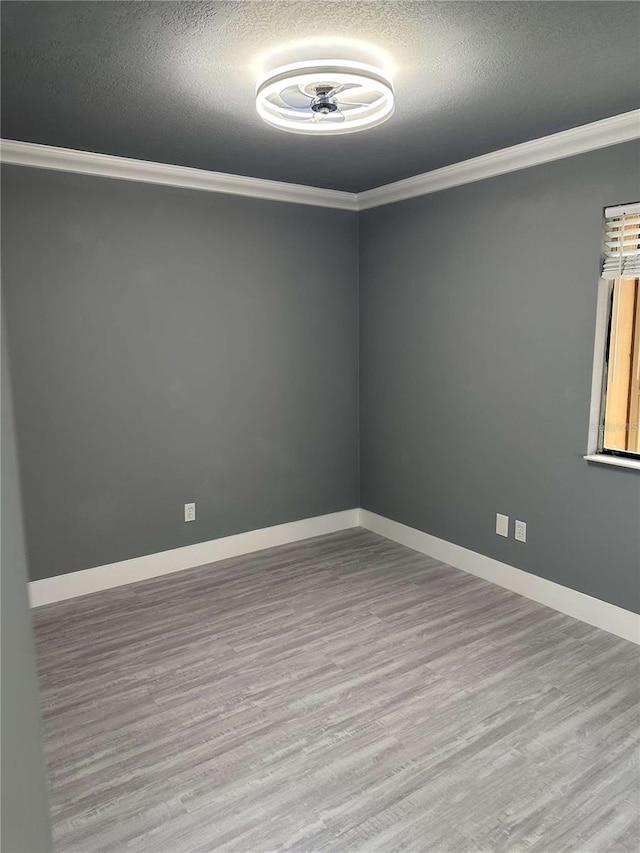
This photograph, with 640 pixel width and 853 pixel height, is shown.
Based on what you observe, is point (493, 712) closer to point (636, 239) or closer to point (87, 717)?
point (87, 717)

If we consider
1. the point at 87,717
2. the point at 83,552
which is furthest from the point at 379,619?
the point at 83,552

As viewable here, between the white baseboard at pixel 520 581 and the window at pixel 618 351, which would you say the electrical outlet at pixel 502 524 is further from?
the window at pixel 618 351

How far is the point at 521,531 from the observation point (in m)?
3.43

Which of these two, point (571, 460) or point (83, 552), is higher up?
point (571, 460)

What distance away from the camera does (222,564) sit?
396 cm

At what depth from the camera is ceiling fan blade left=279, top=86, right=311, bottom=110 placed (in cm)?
232

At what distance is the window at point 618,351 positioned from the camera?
285cm

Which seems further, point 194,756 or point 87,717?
point 87,717

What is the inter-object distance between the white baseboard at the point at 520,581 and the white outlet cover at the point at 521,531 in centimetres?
19

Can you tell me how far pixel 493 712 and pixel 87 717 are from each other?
5.28 feet

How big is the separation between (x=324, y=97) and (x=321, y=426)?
2436 millimetres

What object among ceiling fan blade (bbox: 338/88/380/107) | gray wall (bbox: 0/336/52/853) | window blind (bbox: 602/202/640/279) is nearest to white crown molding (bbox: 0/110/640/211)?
window blind (bbox: 602/202/640/279)

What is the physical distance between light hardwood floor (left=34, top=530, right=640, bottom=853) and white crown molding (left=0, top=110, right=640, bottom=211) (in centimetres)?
234

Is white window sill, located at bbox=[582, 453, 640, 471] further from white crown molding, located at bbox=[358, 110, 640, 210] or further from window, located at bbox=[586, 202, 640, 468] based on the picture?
white crown molding, located at bbox=[358, 110, 640, 210]
